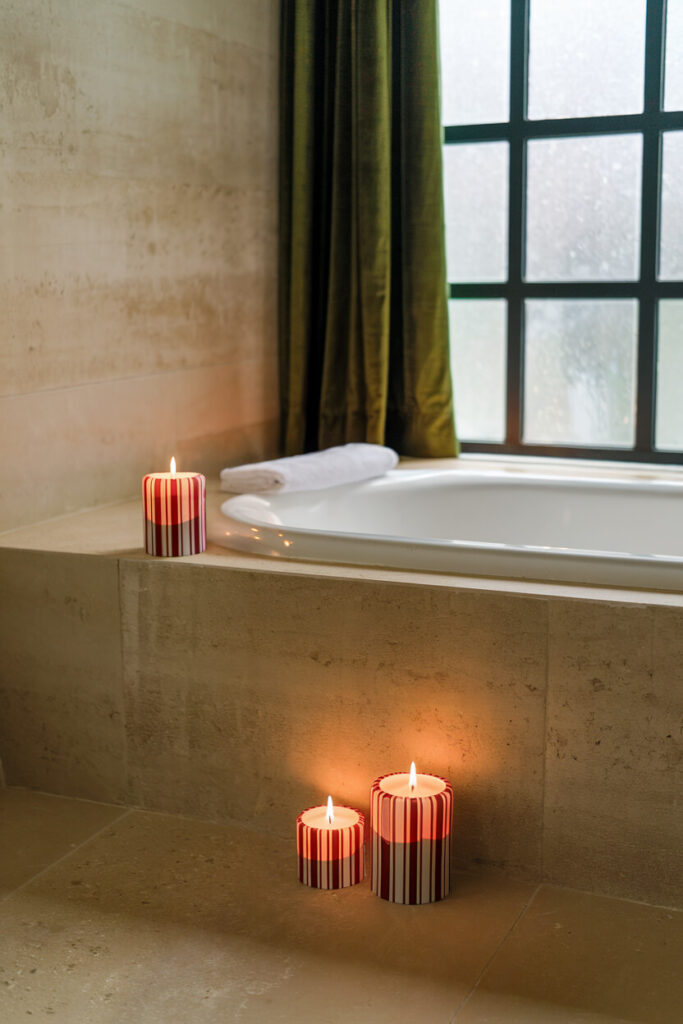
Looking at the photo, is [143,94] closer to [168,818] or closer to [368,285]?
[368,285]

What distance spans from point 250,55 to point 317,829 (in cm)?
212

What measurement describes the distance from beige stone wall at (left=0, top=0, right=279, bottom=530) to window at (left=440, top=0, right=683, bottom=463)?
0.57 m

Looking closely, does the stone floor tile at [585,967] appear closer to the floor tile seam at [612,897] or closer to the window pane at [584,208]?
the floor tile seam at [612,897]

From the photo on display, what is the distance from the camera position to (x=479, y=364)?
3346 mm

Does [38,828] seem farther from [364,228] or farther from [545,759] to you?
[364,228]

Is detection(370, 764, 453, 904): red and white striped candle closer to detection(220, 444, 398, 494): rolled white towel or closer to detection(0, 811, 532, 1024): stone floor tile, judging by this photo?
detection(0, 811, 532, 1024): stone floor tile

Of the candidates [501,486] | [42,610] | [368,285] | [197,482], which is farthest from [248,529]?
[368,285]

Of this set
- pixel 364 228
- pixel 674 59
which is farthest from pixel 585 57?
pixel 364 228

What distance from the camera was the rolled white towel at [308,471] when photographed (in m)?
2.71

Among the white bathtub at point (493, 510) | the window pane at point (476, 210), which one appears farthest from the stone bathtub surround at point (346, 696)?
the window pane at point (476, 210)

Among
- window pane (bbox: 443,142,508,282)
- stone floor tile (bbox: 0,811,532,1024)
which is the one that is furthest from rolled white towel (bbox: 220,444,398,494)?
stone floor tile (bbox: 0,811,532,1024)

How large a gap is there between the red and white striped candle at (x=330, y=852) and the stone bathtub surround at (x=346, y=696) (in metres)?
0.12

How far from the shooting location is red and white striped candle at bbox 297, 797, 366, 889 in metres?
1.95

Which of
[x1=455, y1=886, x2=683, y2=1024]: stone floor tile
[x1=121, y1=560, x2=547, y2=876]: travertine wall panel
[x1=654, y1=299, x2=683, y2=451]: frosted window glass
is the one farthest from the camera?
[x1=654, y1=299, x2=683, y2=451]: frosted window glass
